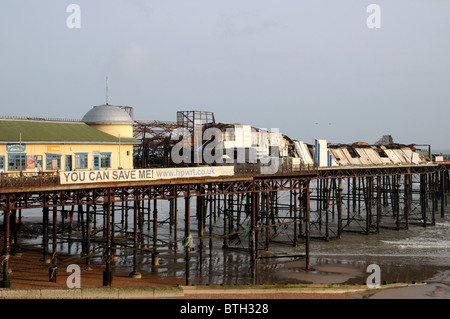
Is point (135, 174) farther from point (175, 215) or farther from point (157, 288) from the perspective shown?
point (175, 215)

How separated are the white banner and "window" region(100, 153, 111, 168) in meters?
4.73

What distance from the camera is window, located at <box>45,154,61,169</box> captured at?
1262 inches

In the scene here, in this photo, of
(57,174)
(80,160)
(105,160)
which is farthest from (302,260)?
(57,174)

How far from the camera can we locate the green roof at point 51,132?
3164 cm

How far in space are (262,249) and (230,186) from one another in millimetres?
9761

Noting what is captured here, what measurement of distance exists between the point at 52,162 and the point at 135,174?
17.5ft

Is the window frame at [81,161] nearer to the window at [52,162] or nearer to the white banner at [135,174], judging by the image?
the window at [52,162]

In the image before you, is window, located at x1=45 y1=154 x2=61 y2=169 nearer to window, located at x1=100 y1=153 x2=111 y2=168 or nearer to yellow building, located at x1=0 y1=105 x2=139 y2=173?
yellow building, located at x1=0 y1=105 x2=139 y2=173

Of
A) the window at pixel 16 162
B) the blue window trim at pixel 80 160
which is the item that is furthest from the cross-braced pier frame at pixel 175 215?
the blue window trim at pixel 80 160

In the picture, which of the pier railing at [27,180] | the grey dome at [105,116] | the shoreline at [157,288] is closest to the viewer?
the shoreline at [157,288]

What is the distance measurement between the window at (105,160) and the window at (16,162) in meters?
5.41

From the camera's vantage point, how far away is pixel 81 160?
3394 cm
